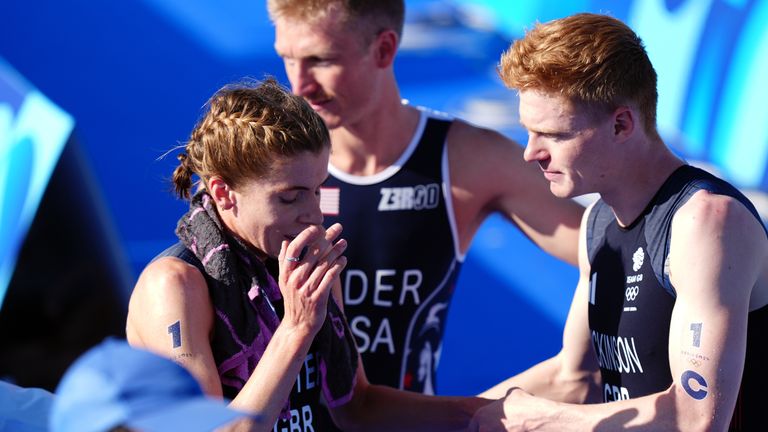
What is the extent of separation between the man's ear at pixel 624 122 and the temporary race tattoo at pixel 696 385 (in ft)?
1.76

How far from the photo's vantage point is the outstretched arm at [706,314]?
2.07 m

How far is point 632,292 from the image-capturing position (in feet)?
7.62

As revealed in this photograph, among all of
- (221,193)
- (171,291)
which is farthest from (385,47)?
(171,291)

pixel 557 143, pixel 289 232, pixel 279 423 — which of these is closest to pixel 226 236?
pixel 289 232

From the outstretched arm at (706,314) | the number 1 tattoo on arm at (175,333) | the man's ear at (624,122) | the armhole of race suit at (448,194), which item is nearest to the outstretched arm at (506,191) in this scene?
the armhole of race suit at (448,194)

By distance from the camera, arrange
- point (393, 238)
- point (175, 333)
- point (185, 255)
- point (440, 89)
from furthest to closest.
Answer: point (440, 89) < point (393, 238) < point (185, 255) < point (175, 333)

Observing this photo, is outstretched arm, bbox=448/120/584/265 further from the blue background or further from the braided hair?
the blue background

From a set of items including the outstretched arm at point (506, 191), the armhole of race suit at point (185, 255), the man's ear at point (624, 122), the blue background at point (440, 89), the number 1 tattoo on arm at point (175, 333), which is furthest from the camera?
the blue background at point (440, 89)

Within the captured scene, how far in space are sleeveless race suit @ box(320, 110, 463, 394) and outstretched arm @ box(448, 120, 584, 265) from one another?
51 millimetres

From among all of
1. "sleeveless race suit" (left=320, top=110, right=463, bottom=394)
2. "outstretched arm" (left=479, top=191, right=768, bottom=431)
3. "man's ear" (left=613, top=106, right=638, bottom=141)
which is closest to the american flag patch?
"sleeveless race suit" (left=320, top=110, right=463, bottom=394)

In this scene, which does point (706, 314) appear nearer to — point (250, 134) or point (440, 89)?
point (250, 134)

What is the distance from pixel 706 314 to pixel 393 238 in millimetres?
1312

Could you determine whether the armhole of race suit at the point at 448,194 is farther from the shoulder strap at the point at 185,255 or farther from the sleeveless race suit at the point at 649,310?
the shoulder strap at the point at 185,255

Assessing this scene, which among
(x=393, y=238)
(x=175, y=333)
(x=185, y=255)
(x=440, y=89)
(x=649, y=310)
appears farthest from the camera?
(x=440, y=89)
